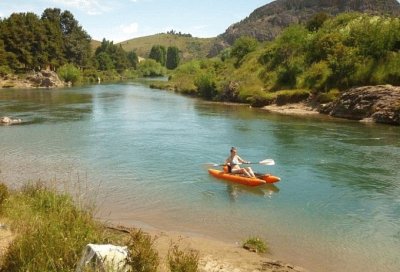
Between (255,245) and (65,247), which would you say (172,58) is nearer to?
(255,245)

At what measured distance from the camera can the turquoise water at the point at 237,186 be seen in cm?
1267

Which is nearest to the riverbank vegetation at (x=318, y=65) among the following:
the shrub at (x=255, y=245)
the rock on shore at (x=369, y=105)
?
the rock on shore at (x=369, y=105)

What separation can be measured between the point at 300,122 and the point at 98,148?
17.5m

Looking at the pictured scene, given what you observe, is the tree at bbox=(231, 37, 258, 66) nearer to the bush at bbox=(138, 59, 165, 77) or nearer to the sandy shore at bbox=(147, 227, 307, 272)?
the sandy shore at bbox=(147, 227, 307, 272)

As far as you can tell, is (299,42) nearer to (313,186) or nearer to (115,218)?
(313,186)

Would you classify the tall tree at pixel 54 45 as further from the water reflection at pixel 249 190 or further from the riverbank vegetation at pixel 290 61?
the water reflection at pixel 249 190

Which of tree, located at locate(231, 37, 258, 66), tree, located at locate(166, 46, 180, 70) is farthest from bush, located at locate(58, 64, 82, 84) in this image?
tree, located at locate(166, 46, 180, 70)

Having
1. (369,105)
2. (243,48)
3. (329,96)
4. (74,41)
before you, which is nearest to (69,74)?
(74,41)

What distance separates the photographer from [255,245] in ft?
37.1

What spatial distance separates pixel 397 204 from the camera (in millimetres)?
15852

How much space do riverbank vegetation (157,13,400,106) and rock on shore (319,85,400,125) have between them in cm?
233

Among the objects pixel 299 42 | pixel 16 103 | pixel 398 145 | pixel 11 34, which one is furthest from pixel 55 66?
pixel 398 145

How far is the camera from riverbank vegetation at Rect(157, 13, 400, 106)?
4316 centimetres

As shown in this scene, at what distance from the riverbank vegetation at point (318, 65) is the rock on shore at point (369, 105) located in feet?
7.64
